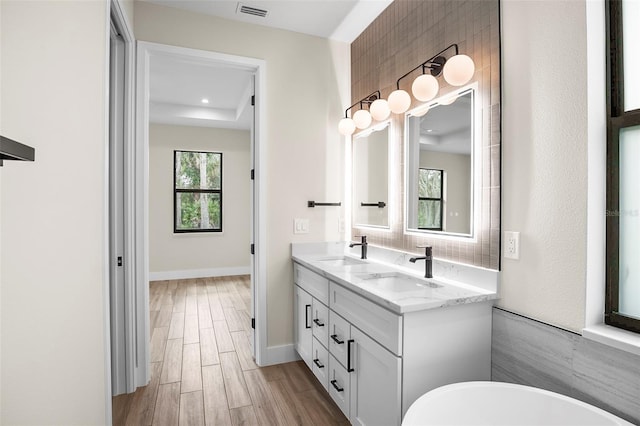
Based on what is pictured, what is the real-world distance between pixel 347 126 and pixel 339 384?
1818 mm

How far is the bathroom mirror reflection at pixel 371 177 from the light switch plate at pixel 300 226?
1.36 ft

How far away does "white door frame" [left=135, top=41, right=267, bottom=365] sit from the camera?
2.36 m

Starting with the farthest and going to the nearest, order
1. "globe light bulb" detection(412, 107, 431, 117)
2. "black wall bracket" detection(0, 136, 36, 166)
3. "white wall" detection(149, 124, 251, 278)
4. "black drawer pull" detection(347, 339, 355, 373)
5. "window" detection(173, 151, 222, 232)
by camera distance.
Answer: "window" detection(173, 151, 222, 232), "white wall" detection(149, 124, 251, 278), "globe light bulb" detection(412, 107, 431, 117), "black drawer pull" detection(347, 339, 355, 373), "black wall bracket" detection(0, 136, 36, 166)

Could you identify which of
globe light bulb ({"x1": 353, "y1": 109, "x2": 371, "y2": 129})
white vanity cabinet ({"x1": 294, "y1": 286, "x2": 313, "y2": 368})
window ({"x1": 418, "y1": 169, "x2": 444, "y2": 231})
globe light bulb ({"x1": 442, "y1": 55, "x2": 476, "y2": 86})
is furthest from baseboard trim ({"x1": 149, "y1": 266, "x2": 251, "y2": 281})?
globe light bulb ({"x1": 442, "y1": 55, "x2": 476, "y2": 86})

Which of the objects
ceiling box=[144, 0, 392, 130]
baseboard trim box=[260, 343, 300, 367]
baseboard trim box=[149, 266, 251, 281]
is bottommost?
baseboard trim box=[260, 343, 300, 367]

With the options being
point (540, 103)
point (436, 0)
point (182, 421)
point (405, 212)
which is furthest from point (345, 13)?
point (182, 421)

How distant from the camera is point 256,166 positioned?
2680 mm

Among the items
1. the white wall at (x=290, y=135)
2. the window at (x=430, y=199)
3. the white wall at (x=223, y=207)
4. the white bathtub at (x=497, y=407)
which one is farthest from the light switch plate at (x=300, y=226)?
the white wall at (x=223, y=207)

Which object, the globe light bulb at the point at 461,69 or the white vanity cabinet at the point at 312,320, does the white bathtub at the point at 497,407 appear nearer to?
the white vanity cabinet at the point at 312,320

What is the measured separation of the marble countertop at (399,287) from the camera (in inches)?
57.9

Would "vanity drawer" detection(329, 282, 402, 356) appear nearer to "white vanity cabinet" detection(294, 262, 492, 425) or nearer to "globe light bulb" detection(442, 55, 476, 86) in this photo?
"white vanity cabinet" detection(294, 262, 492, 425)

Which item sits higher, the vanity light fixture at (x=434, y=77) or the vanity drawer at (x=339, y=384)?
the vanity light fixture at (x=434, y=77)

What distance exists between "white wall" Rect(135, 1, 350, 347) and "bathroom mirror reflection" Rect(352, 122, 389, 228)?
0.16m

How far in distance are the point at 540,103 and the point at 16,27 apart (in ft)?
5.72
